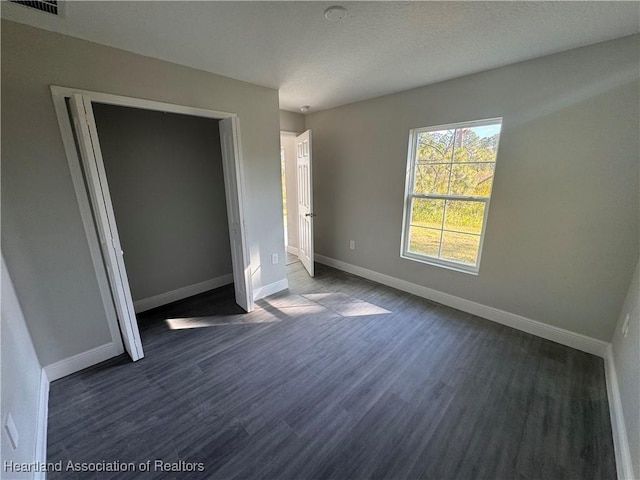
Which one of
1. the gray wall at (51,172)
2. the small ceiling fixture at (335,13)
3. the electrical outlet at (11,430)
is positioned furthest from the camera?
the gray wall at (51,172)

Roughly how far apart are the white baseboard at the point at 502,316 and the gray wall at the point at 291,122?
246 centimetres

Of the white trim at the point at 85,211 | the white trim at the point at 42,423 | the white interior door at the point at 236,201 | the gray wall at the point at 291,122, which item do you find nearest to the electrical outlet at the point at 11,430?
the white trim at the point at 42,423

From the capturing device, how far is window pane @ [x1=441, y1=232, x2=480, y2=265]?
281 centimetres

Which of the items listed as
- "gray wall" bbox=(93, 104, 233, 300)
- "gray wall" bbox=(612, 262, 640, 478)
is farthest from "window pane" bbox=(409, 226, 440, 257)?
"gray wall" bbox=(93, 104, 233, 300)

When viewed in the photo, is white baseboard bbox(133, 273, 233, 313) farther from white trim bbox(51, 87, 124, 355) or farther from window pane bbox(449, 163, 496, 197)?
window pane bbox(449, 163, 496, 197)

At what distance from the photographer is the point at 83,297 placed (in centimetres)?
205

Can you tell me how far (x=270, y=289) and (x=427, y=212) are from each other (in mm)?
2213

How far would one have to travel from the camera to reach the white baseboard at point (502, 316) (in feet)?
7.33

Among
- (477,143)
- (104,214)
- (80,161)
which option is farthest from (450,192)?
(80,161)

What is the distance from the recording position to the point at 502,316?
2.66 metres

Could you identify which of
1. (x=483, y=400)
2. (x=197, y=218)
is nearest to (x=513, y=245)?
(x=483, y=400)

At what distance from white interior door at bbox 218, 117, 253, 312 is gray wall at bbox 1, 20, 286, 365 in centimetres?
36

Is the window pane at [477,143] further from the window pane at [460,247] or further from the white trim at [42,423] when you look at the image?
the white trim at [42,423]

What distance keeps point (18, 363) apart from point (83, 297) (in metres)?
0.64
